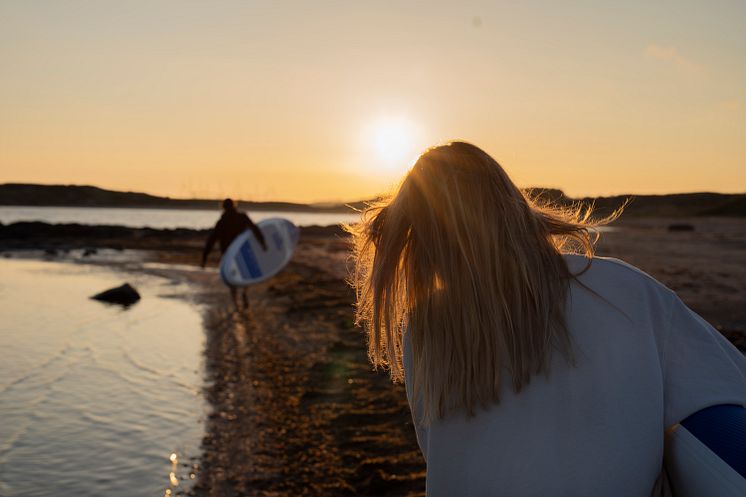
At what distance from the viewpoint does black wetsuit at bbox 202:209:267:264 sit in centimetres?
1584

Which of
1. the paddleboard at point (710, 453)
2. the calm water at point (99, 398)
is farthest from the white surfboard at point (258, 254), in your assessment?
the paddleboard at point (710, 453)

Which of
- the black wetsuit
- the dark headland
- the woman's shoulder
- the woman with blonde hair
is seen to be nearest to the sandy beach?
the dark headland

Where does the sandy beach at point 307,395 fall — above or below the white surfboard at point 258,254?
below

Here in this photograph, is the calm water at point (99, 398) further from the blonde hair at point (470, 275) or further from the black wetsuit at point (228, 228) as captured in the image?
the blonde hair at point (470, 275)

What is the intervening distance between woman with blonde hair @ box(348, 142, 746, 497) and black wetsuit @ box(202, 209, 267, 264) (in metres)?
14.4

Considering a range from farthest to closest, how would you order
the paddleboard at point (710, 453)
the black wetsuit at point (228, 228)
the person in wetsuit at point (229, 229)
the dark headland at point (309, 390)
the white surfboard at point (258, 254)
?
the white surfboard at point (258, 254) → the black wetsuit at point (228, 228) → the person in wetsuit at point (229, 229) → the dark headland at point (309, 390) → the paddleboard at point (710, 453)

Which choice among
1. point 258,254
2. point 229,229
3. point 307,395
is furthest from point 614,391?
point 258,254

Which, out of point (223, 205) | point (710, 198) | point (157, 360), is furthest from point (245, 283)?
point (710, 198)

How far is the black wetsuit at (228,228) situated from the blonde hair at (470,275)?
1437 cm

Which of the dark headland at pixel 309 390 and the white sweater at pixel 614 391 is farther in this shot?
the dark headland at pixel 309 390

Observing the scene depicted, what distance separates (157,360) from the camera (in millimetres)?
10047

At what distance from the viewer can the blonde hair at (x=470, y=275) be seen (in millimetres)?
1550

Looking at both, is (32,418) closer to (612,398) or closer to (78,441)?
(78,441)

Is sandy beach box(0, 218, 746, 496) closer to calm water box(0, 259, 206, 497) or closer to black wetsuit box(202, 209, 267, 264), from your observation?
calm water box(0, 259, 206, 497)
